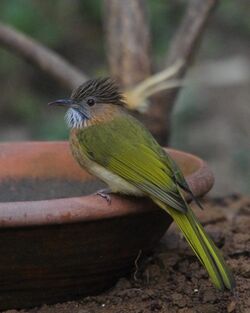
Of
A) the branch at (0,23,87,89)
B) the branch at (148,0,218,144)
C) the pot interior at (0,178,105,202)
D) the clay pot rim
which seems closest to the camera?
the clay pot rim

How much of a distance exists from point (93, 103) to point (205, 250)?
105cm

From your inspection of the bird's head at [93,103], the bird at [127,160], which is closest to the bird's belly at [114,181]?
the bird at [127,160]

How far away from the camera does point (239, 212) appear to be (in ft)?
17.8

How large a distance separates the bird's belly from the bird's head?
353mm

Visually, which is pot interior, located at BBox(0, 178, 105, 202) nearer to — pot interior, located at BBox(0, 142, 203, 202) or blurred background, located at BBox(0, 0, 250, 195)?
pot interior, located at BBox(0, 142, 203, 202)

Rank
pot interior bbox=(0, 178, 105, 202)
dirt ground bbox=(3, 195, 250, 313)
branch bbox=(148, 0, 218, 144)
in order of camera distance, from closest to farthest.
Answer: dirt ground bbox=(3, 195, 250, 313) → pot interior bbox=(0, 178, 105, 202) → branch bbox=(148, 0, 218, 144)

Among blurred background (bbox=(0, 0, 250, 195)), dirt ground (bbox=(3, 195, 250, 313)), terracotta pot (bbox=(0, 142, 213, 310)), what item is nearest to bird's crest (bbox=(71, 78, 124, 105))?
terracotta pot (bbox=(0, 142, 213, 310))

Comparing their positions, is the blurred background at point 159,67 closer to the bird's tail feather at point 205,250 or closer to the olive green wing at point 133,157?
the olive green wing at point 133,157

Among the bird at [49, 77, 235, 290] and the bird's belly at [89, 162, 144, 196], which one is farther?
the bird's belly at [89, 162, 144, 196]

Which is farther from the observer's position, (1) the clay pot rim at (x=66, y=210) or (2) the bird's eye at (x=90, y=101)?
(2) the bird's eye at (x=90, y=101)

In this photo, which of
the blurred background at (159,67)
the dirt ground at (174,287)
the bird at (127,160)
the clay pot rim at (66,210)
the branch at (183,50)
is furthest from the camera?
the blurred background at (159,67)

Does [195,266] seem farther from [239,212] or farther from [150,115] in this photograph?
[150,115]

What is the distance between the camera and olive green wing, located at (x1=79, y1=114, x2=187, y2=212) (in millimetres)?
3779

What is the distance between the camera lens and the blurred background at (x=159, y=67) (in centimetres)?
927
